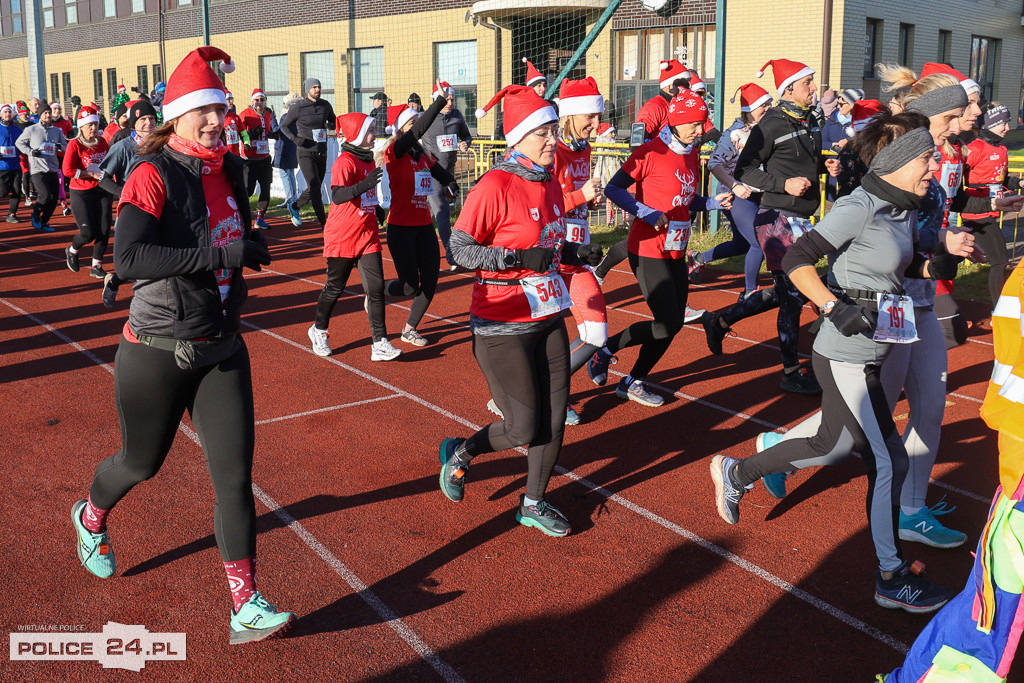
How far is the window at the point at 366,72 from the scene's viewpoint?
1145 inches

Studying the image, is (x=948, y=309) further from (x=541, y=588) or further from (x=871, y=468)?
(x=541, y=588)

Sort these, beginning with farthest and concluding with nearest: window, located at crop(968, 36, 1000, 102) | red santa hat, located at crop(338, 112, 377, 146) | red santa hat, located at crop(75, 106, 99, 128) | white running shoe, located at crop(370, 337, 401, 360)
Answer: window, located at crop(968, 36, 1000, 102) < red santa hat, located at crop(75, 106, 99, 128) < white running shoe, located at crop(370, 337, 401, 360) < red santa hat, located at crop(338, 112, 377, 146)

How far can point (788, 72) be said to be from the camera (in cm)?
718

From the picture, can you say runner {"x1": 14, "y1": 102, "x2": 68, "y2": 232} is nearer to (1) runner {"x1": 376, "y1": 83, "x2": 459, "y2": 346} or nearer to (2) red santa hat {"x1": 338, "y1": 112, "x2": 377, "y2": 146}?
(1) runner {"x1": 376, "y1": 83, "x2": 459, "y2": 346}

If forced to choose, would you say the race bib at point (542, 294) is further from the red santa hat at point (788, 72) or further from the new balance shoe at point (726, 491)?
the red santa hat at point (788, 72)

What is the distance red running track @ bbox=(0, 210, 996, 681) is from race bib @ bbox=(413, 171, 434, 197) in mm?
1537

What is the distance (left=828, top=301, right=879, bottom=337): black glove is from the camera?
360cm

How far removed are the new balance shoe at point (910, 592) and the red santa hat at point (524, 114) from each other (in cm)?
256

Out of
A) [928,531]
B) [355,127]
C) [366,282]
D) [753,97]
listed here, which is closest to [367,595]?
[928,531]

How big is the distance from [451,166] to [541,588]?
1189 centimetres

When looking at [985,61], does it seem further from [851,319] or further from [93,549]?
[93,549]

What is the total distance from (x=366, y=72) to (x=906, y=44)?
1611cm

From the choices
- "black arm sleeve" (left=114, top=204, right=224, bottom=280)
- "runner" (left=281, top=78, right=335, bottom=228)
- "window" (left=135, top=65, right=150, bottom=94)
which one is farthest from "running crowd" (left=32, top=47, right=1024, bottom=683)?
"window" (left=135, top=65, right=150, bottom=94)

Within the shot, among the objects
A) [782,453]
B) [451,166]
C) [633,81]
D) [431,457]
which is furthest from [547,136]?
[633,81]
